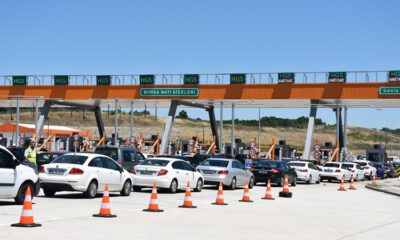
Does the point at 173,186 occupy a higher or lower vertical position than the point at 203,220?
higher

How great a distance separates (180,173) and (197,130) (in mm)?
123578

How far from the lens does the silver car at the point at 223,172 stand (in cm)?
3011

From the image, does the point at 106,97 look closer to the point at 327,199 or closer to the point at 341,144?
the point at 341,144

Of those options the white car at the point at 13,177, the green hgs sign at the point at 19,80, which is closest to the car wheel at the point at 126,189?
the white car at the point at 13,177

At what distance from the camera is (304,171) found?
134 feet

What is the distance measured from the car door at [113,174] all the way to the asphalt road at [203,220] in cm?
41

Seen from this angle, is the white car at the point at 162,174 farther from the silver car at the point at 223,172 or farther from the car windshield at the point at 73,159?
the car windshield at the point at 73,159

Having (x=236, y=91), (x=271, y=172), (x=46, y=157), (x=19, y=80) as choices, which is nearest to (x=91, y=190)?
(x=46, y=157)

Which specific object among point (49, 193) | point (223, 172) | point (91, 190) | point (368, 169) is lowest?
point (49, 193)

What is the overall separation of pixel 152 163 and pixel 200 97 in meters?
26.1

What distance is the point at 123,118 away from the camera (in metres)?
153

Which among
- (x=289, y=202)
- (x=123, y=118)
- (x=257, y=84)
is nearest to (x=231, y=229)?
(x=289, y=202)

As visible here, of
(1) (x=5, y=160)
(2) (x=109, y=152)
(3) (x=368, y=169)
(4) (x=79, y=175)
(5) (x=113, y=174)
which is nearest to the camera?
(1) (x=5, y=160)

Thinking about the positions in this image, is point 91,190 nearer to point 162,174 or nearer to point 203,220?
point 162,174
